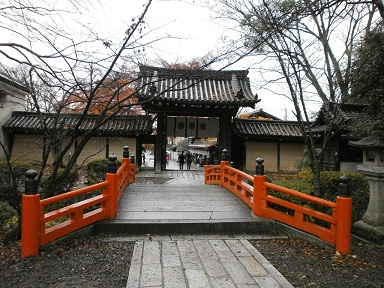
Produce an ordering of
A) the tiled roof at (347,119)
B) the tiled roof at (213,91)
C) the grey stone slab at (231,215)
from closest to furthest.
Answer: the grey stone slab at (231,215) → the tiled roof at (347,119) → the tiled roof at (213,91)

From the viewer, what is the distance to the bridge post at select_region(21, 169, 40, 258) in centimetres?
415

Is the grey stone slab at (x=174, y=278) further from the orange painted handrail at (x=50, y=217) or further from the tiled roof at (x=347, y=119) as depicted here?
the tiled roof at (x=347, y=119)

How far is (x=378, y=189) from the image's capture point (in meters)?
5.82

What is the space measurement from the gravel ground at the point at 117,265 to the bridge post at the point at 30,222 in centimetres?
14

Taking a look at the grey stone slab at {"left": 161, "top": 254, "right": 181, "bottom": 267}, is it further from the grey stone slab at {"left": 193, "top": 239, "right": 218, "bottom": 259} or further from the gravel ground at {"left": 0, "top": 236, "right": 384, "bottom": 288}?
the gravel ground at {"left": 0, "top": 236, "right": 384, "bottom": 288}

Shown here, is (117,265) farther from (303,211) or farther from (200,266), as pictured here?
(303,211)

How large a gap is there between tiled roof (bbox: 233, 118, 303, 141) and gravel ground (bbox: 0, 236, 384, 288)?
12420 millimetres

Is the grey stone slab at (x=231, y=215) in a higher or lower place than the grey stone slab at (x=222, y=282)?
higher

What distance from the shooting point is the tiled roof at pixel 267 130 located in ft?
56.9

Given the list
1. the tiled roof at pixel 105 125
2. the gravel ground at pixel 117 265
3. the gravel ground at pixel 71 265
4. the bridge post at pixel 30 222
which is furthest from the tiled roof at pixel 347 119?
the tiled roof at pixel 105 125

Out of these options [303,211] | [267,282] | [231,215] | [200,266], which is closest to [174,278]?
[200,266]

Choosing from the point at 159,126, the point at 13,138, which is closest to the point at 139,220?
the point at 159,126

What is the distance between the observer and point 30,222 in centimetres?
414

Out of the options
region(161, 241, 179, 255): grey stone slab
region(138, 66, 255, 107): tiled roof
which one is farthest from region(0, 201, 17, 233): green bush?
region(138, 66, 255, 107): tiled roof
